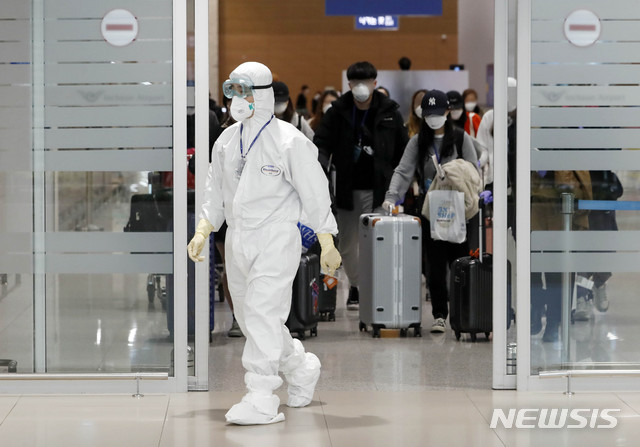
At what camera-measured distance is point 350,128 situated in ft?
28.8

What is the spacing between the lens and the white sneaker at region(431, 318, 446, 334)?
8094 mm

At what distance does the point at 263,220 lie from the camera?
5.43 meters

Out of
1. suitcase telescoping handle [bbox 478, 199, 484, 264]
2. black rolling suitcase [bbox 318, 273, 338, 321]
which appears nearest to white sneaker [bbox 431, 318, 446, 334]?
suitcase telescoping handle [bbox 478, 199, 484, 264]

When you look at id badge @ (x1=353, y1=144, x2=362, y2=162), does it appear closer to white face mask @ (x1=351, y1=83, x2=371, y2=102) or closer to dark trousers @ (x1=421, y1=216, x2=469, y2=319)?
white face mask @ (x1=351, y1=83, x2=371, y2=102)

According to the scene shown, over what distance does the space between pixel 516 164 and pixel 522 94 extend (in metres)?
0.37

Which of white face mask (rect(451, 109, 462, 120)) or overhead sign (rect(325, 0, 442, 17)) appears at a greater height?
overhead sign (rect(325, 0, 442, 17))

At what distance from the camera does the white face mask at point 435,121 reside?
799 centimetres

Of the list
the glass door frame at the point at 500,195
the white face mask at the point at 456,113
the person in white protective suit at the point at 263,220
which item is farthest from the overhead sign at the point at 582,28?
the white face mask at the point at 456,113

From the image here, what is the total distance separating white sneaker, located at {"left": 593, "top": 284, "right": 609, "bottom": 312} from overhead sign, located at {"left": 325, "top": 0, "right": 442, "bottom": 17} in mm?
8634

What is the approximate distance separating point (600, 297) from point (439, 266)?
78.9 inches

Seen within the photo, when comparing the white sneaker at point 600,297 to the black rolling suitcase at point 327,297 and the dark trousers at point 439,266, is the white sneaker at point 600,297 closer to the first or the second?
the dark trousers at point 439,266

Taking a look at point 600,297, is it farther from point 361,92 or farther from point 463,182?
point 361,92

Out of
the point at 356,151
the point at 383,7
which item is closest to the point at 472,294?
the point at 356,151

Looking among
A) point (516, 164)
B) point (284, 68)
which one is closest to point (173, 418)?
point (516, 164)
